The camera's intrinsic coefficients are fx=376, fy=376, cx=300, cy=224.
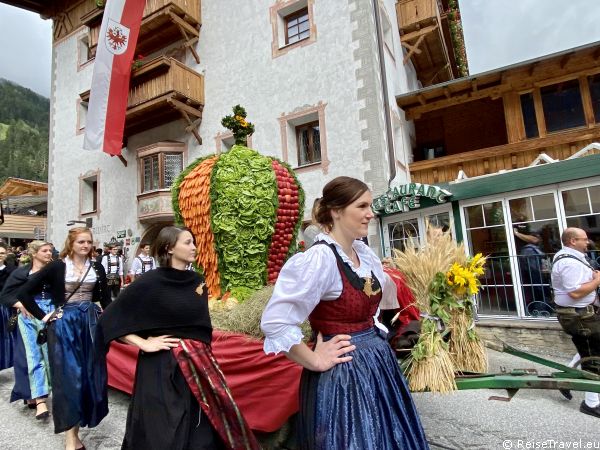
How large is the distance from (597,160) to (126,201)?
1357 centimetres

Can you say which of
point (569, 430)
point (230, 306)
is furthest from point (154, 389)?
point (569, 430)

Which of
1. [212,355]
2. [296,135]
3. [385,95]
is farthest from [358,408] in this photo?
[296,135]

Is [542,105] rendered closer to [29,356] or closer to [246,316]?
[246,316]

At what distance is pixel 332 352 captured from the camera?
150 cm

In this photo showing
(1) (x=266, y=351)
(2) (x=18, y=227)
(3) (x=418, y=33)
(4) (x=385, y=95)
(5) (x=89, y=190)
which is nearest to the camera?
(1) (x=266, y=351)

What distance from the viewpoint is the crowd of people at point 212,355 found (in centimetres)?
148

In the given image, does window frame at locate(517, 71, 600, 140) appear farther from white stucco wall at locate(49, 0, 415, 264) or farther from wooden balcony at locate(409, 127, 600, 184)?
white stucco wall at locate(49, 0, 415, 264)

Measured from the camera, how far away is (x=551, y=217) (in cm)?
652

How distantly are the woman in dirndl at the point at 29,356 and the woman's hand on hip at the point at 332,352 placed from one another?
3.31 m

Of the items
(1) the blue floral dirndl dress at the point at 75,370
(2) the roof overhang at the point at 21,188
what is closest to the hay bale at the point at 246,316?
(1) the blue floral dirndl dress at the point at 75,370

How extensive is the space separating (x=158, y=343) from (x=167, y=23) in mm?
13764

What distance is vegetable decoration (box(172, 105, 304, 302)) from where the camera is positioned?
3430 mm

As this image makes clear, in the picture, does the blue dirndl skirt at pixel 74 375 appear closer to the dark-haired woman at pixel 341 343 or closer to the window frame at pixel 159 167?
the dark-haired woman at pixel 341 343

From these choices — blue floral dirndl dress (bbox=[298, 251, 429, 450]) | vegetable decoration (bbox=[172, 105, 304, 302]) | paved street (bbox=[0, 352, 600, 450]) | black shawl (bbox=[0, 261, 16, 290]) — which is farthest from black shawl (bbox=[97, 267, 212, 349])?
black shawl (bbox=[0, 261, 16, 290])
